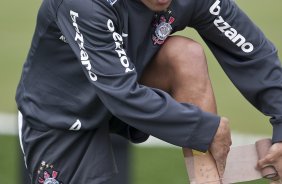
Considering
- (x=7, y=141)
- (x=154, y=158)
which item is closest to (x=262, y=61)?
(x=154, y=158)

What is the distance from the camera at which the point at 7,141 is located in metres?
6.65

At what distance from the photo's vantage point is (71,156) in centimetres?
397

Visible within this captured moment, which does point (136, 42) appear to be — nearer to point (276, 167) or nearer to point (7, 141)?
point (276, 167)

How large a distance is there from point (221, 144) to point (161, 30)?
481mm

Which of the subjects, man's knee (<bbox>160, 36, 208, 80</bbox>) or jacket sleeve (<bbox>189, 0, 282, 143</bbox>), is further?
jacket sleeve (<bbox>189, 0, 282, 143</bbox>)

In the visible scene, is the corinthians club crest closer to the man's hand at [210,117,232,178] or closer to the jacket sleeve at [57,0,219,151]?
the jacket sleeve at [57,0,219,151]

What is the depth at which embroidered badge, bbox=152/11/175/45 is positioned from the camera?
3.72 meters

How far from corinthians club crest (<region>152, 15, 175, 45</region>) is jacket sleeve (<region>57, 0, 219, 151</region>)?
0.22 m

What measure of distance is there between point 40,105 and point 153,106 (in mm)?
645

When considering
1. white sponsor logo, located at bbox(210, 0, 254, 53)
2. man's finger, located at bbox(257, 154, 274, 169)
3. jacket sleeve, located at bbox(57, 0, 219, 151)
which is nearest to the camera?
jacket sleeve, located at bbox(57, 0, 219, 151)

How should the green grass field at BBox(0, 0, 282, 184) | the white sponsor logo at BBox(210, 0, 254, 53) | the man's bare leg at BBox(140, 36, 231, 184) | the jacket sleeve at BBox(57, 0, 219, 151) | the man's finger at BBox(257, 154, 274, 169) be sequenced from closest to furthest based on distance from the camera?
the jacket sleeve at BBox(57, 0, 219, 151)
the man's bare leg at BBox(140, 36, 231, 184)
the man's finger at BBox(257, 154, 274, 169)
the white sponsor logo at BBox(210, 0, 254, 53)
the green grass field at BBox(0, 0, 282, 184)

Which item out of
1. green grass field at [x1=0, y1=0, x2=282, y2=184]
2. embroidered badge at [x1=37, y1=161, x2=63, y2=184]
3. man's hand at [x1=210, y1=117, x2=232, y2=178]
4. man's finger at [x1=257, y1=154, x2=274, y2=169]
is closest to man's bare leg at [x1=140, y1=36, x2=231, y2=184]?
man's hand at [x1=210, y1=117, x2=232, y2=178]

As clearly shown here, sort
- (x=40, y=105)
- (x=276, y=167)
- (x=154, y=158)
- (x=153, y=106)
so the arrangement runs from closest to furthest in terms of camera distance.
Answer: (x=153, y=106), (x=276, y=167), (x=40, y=105), (x=154, y=158)

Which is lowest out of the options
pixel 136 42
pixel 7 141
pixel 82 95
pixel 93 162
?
pixel 7 141
